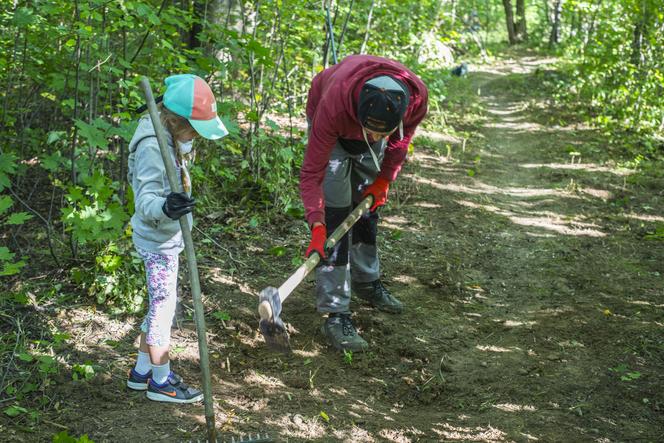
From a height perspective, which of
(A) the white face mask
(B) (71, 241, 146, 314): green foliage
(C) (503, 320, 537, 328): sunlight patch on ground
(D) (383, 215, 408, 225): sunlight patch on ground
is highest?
(A) the white face mask

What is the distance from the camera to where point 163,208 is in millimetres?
2615

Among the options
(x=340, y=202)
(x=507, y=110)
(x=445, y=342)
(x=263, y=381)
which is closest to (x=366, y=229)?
(x=340, y=202)

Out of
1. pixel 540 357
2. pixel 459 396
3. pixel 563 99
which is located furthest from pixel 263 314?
pixel 563 99

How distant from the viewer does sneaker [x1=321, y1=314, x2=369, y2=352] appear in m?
3.88

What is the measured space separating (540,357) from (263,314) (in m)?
1.94

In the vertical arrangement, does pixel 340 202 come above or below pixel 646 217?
above

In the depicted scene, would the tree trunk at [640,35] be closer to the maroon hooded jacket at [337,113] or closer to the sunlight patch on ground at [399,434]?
the maroon hooded jacket at [337,113]

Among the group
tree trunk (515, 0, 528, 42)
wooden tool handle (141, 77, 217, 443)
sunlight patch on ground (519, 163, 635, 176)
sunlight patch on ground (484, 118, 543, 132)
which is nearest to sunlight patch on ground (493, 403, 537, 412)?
wooden tool handle (141, 77, 217, 443)

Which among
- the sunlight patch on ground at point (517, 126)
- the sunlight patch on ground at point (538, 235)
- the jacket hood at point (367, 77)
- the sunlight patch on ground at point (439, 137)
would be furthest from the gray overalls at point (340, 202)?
the sunlight patch on ground at point (517, 126)

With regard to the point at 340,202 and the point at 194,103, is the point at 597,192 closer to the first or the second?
the point at 340,202

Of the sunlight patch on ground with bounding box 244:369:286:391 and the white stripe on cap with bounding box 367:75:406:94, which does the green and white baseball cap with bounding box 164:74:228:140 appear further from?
the sunlight patch on ground with bounding box 244:369:286:391

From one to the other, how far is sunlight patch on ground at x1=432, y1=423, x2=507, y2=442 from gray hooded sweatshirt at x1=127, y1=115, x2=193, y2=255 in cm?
175

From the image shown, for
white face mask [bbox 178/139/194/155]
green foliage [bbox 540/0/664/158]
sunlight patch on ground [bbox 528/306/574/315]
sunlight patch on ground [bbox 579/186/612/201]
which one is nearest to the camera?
white face mask [bbox 178/139/194/155]

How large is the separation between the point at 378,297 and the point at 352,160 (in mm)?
1133
